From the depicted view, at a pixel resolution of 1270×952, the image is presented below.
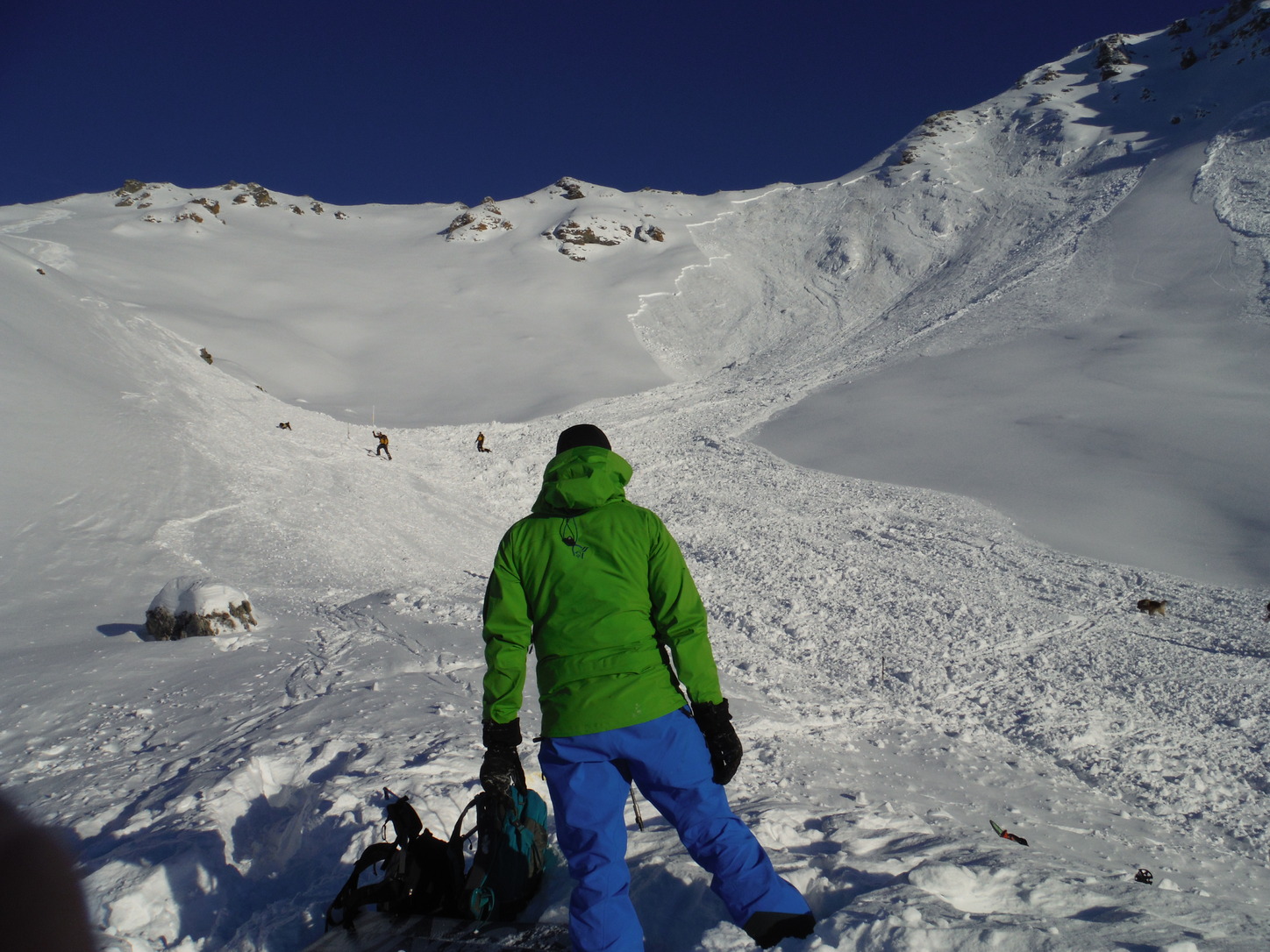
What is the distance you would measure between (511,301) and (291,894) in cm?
4334

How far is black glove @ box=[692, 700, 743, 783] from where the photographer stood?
2.45 meters

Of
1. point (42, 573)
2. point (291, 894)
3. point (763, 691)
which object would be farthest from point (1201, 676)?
point (42, 573)

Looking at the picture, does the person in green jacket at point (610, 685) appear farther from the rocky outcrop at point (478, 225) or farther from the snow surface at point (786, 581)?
the rocky outcrop at point (478, 225)

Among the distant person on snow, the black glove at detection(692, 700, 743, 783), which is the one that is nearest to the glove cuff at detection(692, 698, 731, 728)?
the black glove at detection(692, 700, 743, 783)

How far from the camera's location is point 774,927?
2.18 meters

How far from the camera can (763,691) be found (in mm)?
6828

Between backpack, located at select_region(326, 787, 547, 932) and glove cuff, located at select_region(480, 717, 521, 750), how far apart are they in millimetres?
209

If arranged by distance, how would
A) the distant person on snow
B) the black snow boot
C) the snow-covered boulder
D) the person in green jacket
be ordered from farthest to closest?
1. the distant person on snow
2. the snow-covered boulder
3. the person in green jacket
4. the black snow boot

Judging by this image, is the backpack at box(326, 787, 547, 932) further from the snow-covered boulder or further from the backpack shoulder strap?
the snow-covered boulder

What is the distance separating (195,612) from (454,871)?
5.60m

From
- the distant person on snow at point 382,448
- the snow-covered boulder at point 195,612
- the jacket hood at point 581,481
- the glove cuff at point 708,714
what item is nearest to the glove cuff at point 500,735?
the glove cuff at point 708,714

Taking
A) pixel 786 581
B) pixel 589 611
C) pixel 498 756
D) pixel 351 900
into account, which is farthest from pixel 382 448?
pixel 589 611

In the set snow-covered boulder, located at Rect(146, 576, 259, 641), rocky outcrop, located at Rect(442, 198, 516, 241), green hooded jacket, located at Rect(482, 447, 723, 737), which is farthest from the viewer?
rocky outcrop, located at Rect(442, 198, 516, 241)

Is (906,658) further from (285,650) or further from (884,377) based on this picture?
(884,377)
